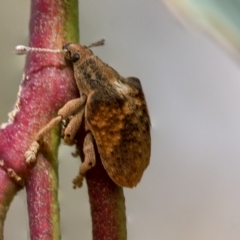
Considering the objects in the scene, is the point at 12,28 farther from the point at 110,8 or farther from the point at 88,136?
the point at 88,136

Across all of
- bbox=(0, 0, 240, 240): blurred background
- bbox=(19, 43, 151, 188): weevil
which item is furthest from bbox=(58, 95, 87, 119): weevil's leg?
bbox=(0, 0, 240, 240): blurred background

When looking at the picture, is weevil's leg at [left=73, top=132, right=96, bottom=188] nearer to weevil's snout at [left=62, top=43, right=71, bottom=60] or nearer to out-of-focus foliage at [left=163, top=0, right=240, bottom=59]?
weevil's snout at [left=62, top=43, right=71, bottom=60]

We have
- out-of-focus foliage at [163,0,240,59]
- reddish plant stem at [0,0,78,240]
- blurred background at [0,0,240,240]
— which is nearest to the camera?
out-of-focus foliage at [163,0,240,59]

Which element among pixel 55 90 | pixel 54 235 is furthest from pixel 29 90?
pixel 54 235

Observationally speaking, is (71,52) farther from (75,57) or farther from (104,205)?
(104,205)

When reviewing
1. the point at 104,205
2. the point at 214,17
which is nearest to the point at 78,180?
the point at 104,205

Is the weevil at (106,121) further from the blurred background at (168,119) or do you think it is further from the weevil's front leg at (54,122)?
the blurred background at (168,119)
